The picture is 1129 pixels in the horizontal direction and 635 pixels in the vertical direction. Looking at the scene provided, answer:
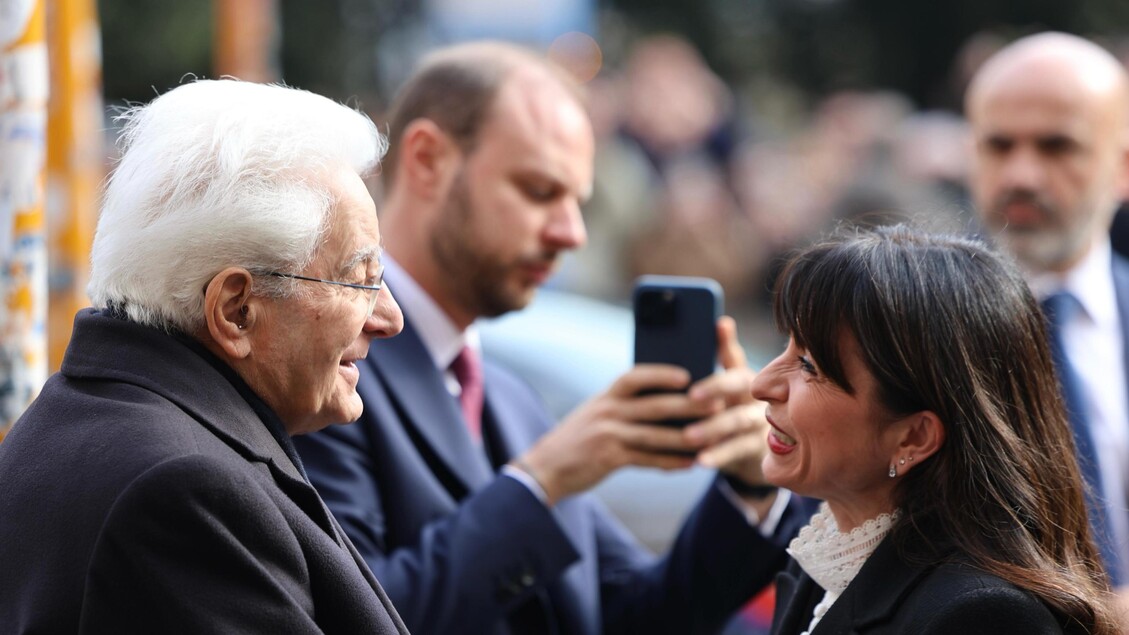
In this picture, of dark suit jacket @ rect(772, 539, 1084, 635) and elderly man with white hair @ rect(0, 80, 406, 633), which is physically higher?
elderly man with white hair @ rect(0, 80, 406, 633)

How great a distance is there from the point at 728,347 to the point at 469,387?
67cm

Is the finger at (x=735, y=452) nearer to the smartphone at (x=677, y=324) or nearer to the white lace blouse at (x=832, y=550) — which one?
the smartphone at (x=677, y=324)

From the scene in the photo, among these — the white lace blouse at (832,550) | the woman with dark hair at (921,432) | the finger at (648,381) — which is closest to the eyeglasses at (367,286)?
the woman with dark hair at (921,432)

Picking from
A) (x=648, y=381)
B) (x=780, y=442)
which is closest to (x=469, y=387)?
(x=648, y=381)

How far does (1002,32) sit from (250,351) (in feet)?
47.0

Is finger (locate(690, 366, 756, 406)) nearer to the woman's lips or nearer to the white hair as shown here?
the woman's lips

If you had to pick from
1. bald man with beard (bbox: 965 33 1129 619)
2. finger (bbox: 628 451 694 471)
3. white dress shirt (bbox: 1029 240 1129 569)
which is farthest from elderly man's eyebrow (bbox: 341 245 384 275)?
bald man with beard (bbox: 965 33 1129 619)

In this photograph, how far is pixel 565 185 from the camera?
353 cm

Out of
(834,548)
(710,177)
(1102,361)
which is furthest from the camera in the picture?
(710,177)

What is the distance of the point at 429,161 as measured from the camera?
3.54 m

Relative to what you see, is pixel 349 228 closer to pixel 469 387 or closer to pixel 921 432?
pixel 921 432

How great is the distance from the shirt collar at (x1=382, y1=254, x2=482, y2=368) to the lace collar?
1183 millimetres

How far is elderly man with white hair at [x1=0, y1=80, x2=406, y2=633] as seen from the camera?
1.83 m

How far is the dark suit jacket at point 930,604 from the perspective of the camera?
6.88ft
